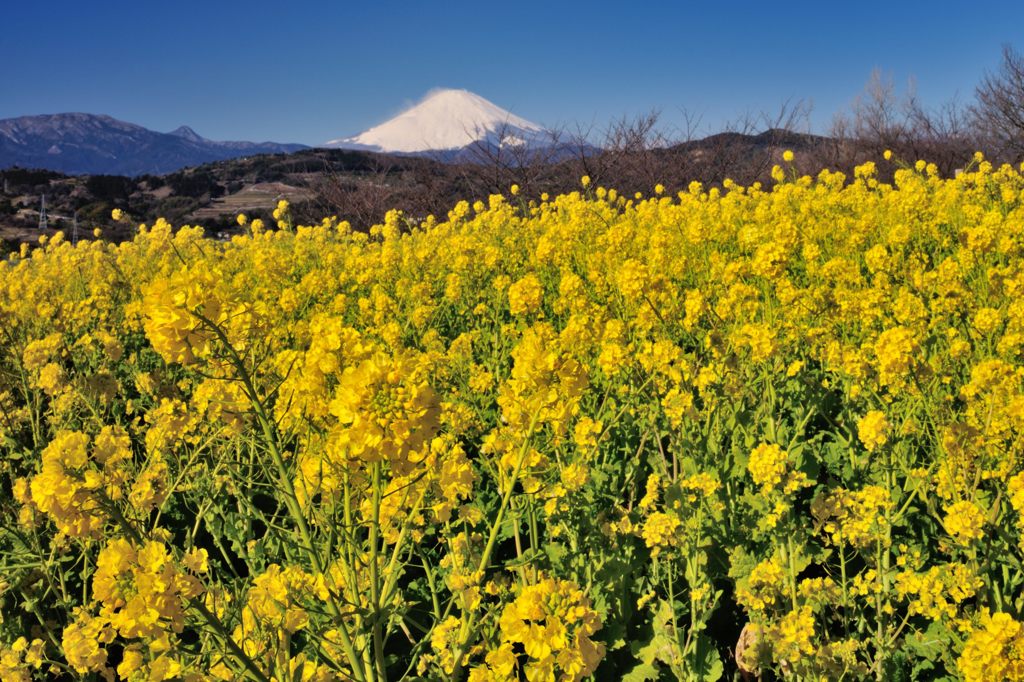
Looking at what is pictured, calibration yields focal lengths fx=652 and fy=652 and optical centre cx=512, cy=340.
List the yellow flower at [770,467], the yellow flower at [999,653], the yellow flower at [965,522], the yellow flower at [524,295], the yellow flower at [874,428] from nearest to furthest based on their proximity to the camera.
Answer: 1. the yellow flower at [999,653]
2. the yellow flower at [965,522]
3. the yellow flower at [770,467]
4. the yellow flower at [874,428]
5. the yellow flower at [524,295]

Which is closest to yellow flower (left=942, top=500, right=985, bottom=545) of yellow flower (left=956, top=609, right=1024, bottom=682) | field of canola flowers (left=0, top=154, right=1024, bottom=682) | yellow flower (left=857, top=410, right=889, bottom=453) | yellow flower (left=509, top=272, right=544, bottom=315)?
field of canola flowers (left=0, top=154, right=1024, bottom=682)

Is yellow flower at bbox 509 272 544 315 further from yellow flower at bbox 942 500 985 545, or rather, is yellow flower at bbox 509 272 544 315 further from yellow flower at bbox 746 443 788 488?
yellow flower at bbox 942 500 985 545

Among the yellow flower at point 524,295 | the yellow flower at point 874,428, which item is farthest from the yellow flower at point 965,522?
the yellow flower at point 524,295

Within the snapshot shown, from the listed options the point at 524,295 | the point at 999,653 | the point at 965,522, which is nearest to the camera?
the point at 999,653

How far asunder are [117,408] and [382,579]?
394cm

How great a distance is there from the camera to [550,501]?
7.15 ft

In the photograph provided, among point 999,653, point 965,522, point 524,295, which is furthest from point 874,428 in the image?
→ point 524,295

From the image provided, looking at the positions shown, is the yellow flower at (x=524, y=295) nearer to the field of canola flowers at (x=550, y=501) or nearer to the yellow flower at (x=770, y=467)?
Answer: the field of canola flowers at (x=550, y=501)

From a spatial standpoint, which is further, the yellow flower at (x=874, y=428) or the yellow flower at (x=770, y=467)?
the yellow flower at (x=874, y=428)

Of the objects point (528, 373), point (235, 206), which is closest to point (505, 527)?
point (528, 373)

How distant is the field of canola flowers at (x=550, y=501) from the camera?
1.35 meters

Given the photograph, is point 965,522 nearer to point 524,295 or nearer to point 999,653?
point 999,653

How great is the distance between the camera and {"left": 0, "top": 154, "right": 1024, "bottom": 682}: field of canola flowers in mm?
1353

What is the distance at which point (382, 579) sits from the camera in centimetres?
161
